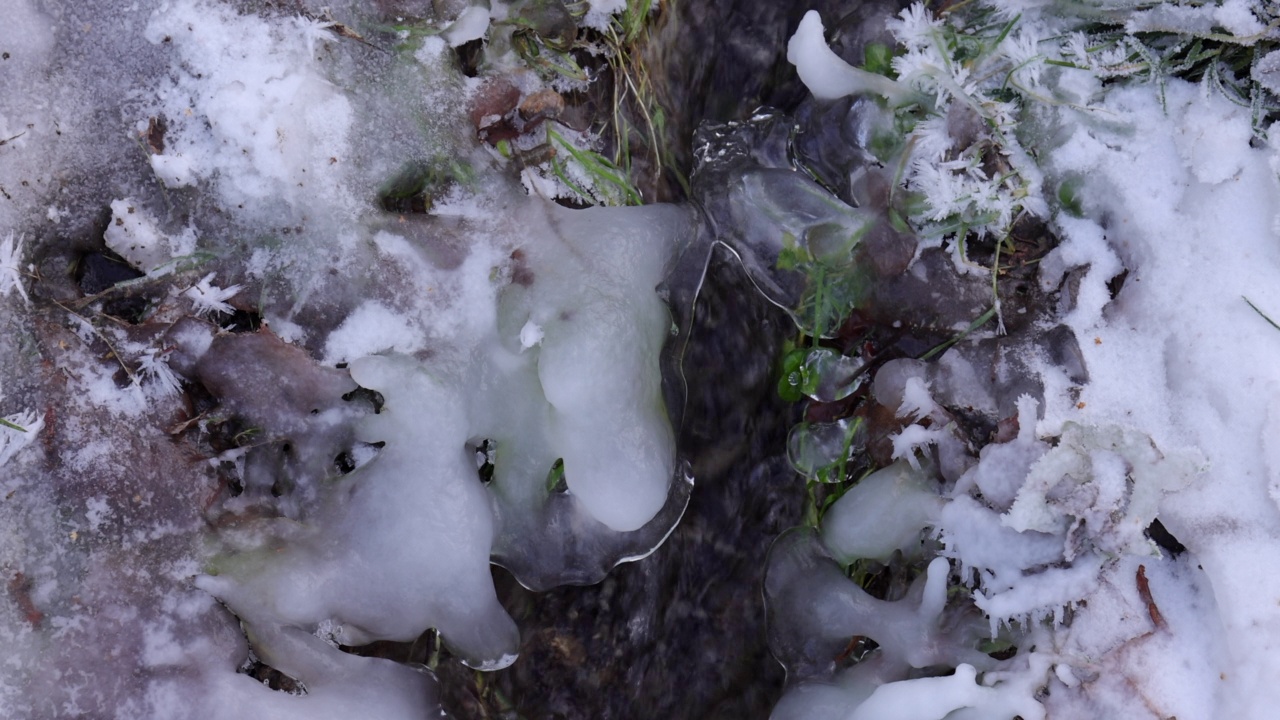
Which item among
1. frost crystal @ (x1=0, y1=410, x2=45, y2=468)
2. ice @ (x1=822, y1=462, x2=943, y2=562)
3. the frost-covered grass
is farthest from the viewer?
ice @ (x1=822, y1=462, x2=943, y2=562)

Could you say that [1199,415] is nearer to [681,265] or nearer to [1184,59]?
[1184,59]

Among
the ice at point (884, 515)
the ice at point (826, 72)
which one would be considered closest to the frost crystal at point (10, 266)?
the ice at point (826, 72)

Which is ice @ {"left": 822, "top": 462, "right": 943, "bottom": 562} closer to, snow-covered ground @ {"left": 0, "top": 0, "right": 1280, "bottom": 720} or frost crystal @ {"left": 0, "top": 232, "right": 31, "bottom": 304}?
snow-covered ground @ {"left": 0, "top": 0, "right": 1280, "bottom": 720}

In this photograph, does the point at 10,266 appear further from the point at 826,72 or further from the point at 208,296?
the point at 826,72

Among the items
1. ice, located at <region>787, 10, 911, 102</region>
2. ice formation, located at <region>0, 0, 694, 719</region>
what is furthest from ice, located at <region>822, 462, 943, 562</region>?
ice, located at <region>787, 10, 911, 102</region>

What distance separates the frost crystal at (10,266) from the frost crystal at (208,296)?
0.33m

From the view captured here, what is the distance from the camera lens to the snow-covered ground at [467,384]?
1.96 metres

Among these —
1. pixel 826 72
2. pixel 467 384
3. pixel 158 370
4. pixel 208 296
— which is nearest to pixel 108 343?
pixel 158 370

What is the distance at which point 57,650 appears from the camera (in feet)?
6.29

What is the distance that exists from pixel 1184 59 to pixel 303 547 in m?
2.36

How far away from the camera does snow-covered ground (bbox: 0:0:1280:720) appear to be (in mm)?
1961

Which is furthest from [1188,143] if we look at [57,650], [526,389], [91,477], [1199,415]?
[57,650]

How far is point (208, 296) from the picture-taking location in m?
2.01

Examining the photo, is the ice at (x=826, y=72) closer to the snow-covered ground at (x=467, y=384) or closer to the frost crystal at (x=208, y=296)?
the snow-covered ground at (x=467, y=384)
